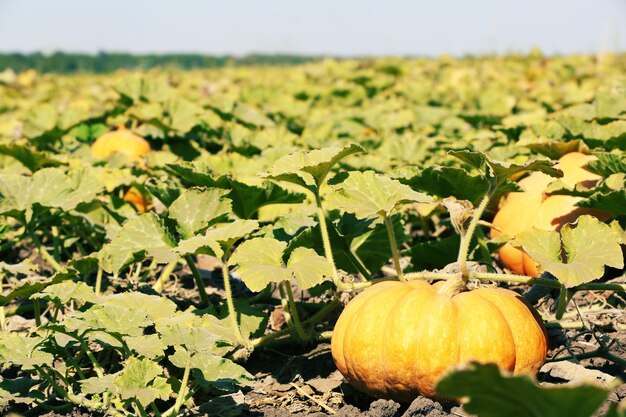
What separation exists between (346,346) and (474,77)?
8157 mm

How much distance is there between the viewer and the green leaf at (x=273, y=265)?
7.49 feet

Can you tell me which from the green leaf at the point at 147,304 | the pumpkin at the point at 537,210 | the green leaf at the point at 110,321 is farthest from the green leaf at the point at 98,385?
the pumpkin at the point at 537,210

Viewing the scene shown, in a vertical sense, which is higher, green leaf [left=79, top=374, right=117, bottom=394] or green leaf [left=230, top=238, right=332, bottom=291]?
green leaf [left=230, top=238, right=332, bottom=291]

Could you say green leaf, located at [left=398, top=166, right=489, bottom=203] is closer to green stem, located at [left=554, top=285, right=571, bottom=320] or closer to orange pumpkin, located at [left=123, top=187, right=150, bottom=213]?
green stem, located at [left=554, top=285, right=571, bottom=320]

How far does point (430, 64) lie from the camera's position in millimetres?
11734

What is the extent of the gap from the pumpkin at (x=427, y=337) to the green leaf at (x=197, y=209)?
645 millimetres

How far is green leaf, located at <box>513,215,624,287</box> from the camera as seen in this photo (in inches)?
86.6

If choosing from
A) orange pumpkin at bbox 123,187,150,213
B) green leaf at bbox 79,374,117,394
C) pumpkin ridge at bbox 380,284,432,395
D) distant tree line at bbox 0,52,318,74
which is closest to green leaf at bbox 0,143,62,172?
orange pumpkin at bbox 123,187,150,213

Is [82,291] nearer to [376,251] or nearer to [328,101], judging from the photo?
[376,251]

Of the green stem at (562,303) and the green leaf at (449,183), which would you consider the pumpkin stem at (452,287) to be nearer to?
the green stem at (562,303)

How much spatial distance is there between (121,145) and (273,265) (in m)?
3.09

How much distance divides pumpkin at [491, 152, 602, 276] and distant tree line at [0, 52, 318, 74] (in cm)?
1229

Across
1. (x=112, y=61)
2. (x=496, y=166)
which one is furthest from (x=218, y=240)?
(x=112, y=61)

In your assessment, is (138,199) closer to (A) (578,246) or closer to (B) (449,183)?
(B) (449,183)
